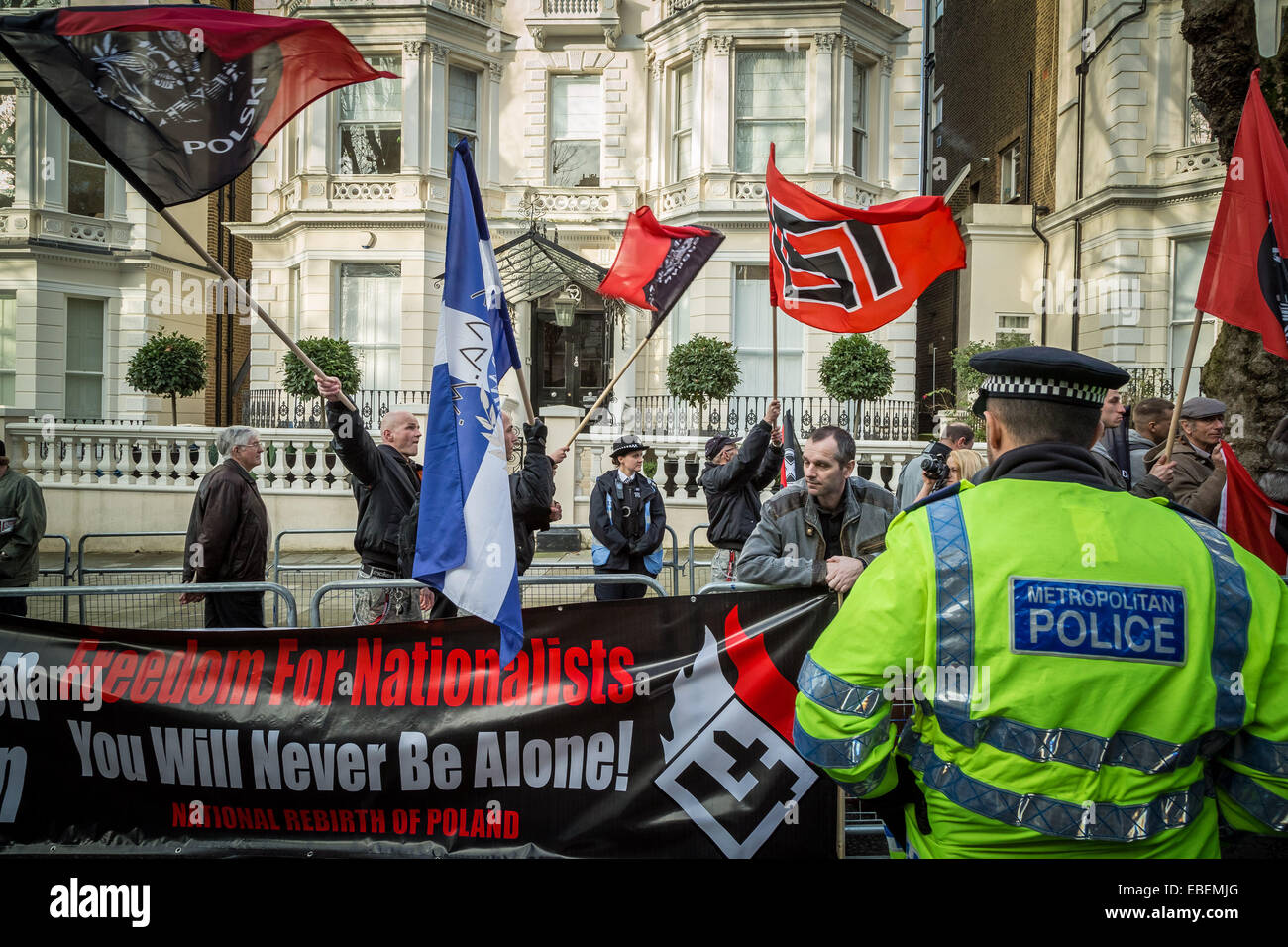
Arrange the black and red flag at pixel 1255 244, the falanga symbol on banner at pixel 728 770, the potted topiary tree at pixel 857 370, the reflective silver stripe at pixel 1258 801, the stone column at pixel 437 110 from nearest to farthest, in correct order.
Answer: the reflective silver stripe at pixel 1258 801 → the falanga symbol on banner at pixel 728 770 → the black and red flag at pixel 1255 244 → the potted topiary tree at pixel 857 370 → the stone column at pixel 437 110

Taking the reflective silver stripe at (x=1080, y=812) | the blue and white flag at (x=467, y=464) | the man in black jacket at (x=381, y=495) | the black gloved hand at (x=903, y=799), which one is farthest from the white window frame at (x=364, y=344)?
the reflective silver stripe at (x=1080, y=812)

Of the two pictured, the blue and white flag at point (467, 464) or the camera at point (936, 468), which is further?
the camera at point (936, 468)

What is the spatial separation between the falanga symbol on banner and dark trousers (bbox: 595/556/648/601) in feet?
9.54

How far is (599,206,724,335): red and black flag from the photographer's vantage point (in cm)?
811

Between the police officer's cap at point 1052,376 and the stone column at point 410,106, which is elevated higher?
the stone column at point 410,106

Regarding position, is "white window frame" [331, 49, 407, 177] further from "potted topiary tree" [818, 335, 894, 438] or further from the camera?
the camera

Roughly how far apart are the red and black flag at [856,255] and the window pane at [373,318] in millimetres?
15465

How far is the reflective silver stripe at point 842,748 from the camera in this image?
7.61ft

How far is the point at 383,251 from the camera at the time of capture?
20250 millimetres

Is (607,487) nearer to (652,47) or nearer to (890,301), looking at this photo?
(890,301)

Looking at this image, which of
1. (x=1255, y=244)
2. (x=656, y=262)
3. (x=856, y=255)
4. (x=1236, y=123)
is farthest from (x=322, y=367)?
(x=1255, y=244)

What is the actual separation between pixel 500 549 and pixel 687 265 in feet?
16.2

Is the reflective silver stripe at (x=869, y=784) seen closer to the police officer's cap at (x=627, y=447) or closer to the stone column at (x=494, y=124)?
the police officer's cap at (x=627, y=447)

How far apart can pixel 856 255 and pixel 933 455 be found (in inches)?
56.6
